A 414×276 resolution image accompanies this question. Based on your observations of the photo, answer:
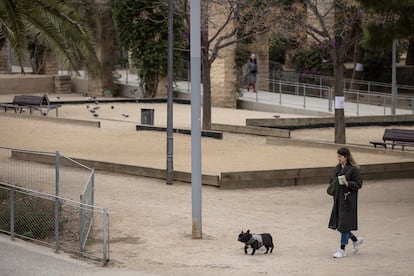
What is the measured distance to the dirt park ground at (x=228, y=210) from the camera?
47.9 feet

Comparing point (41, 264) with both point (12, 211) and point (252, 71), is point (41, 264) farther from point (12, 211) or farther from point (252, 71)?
point (252, 71)

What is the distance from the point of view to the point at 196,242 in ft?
53.4

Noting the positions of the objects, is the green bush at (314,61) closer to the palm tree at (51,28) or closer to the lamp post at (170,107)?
the lamp post at (170,107)

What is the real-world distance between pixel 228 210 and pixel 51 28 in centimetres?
484

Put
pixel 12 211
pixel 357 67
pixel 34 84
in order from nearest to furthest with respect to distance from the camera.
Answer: pixel 12 211, pixel 357 67, pixel 34 84

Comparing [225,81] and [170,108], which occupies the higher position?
[225,81]

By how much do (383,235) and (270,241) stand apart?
270cm

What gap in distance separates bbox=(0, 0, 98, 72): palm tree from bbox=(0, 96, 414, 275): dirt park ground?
296 centimetres

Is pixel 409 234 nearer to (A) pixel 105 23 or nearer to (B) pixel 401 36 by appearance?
(B) pixel 401 36

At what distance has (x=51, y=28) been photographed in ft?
62.6

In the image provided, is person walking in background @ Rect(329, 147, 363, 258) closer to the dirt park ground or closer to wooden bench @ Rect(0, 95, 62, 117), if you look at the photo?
the dirt park ground

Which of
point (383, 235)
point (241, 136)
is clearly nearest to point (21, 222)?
point (383, 235)

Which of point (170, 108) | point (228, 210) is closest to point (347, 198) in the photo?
point (228, 210)

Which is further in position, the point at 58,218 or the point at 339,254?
the point at 58,218
